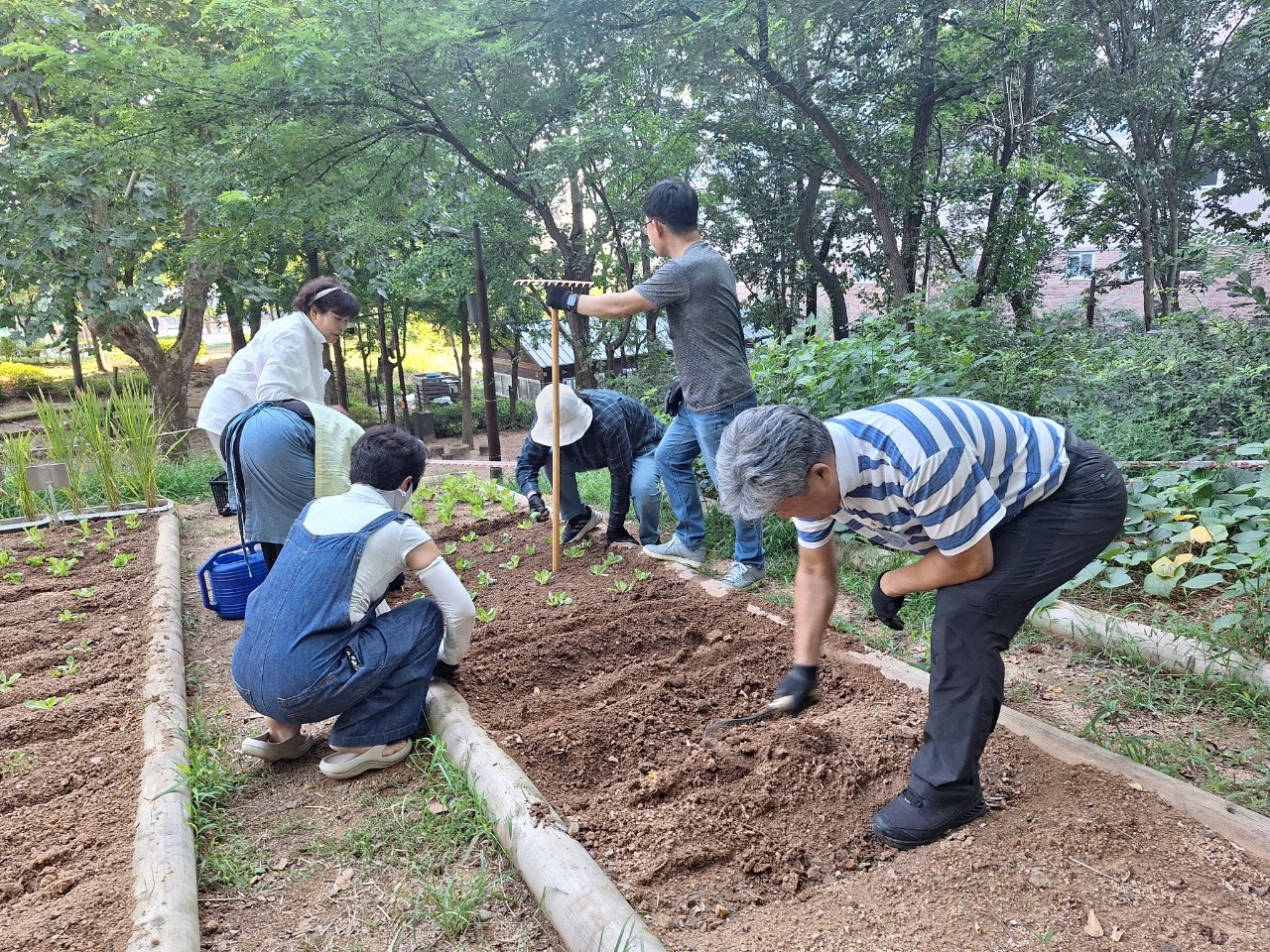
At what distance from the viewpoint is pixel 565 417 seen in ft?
14.2

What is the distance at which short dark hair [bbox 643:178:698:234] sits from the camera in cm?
361

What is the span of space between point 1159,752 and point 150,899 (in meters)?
2.77

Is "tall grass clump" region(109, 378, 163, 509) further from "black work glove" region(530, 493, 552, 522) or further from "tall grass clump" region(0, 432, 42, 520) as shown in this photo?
"black work glove" region(530, 493, 552, 522)

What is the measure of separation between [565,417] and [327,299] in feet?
4.47

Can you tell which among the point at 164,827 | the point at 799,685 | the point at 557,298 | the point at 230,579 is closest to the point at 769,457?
the point at 799,685

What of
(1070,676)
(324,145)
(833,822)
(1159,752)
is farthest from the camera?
(324,145)

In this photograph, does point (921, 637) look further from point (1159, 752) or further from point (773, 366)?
point (773, 366)

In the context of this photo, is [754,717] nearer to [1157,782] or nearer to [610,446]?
[1157,782]

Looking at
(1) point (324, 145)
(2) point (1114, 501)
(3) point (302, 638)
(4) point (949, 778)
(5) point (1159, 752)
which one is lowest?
(5) point (1159, 752)

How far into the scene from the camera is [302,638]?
2410mm

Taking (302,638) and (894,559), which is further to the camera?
(894,559)

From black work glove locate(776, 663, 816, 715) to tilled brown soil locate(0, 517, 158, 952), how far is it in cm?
177

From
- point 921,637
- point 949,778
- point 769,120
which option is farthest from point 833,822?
point 769,120

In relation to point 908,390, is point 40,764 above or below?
below
